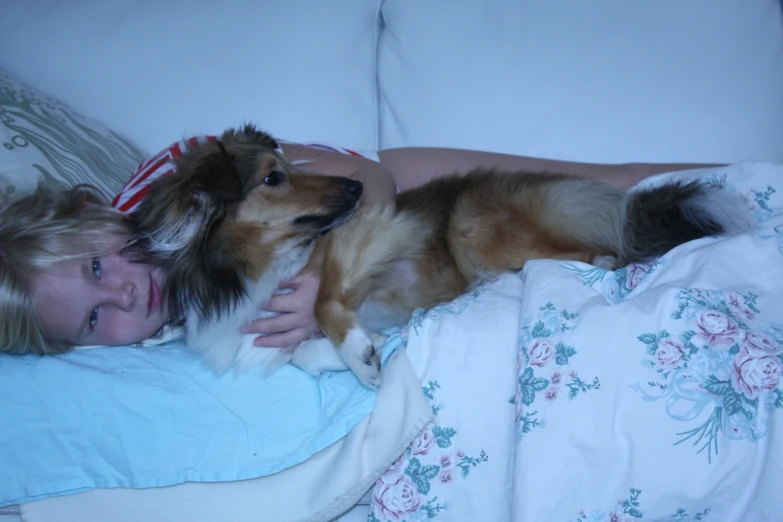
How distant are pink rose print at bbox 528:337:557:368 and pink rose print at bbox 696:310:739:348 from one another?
1.08 feet

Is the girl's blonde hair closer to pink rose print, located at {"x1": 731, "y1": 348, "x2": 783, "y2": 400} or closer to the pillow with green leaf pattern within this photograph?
the pillow with green leaf pattern

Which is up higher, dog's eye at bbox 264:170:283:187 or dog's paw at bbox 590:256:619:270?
dog's eye at bbox 264:170:283:187

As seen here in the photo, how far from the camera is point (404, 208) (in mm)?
2119

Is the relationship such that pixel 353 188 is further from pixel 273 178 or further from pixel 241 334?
pixel 241 334

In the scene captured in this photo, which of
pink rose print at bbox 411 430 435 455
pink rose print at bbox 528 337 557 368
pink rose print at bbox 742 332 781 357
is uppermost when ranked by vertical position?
pink rose print at bbox 742 332 781 357

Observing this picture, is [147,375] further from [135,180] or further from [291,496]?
[135,180]

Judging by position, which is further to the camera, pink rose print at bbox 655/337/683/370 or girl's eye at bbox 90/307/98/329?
girl's eye at bbox 90/307/98/329

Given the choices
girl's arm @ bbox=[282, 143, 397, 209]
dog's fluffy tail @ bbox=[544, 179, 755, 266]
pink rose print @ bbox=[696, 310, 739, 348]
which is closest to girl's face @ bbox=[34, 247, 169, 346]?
girl's arm @ bbox=[282, 143, 397, 209]

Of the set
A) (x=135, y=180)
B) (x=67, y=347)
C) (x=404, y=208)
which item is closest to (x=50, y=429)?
(x=67, y=347)

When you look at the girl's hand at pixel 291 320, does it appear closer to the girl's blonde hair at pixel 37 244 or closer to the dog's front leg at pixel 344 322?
the dog's front leg at pixel 344 322

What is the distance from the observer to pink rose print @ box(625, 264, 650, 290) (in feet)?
5.13

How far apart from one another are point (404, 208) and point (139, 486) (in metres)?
1.24

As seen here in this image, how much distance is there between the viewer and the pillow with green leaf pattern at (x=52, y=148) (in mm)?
1886

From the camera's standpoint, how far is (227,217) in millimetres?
1681
